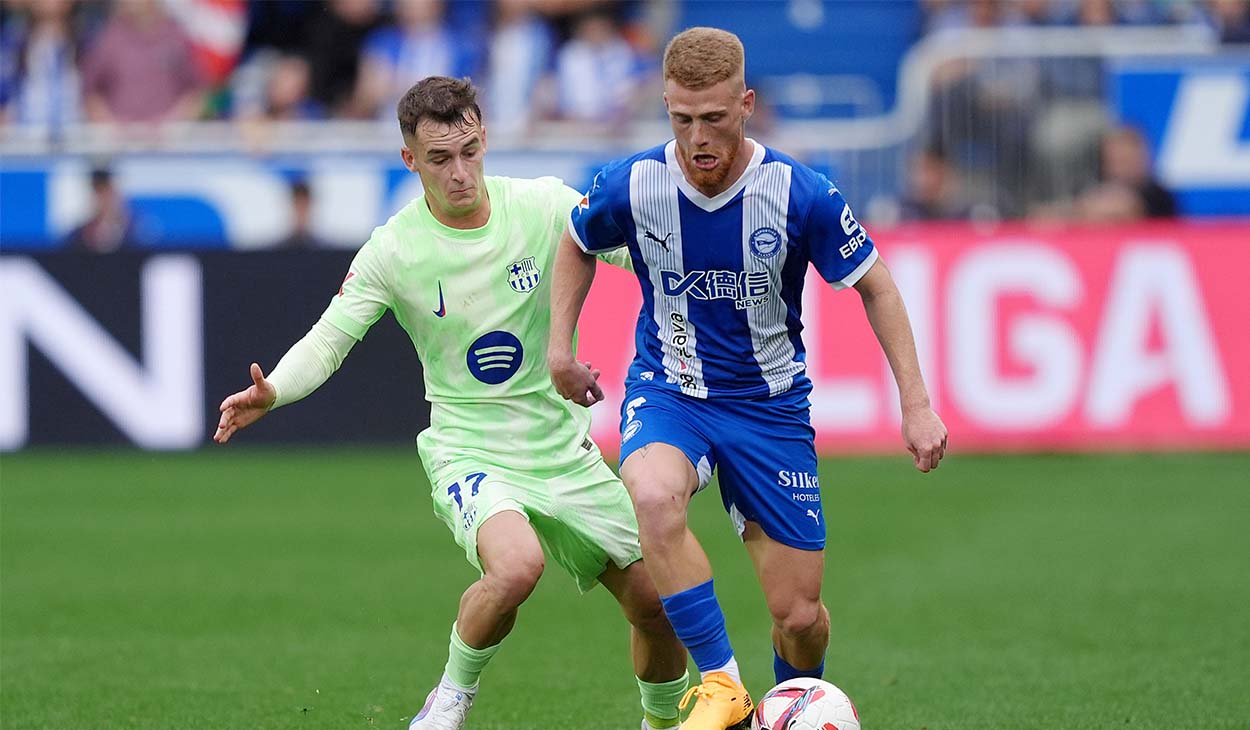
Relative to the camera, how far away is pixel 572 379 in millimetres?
5660

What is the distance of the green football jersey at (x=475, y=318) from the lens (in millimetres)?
6094

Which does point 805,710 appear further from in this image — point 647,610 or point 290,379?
point 290,379

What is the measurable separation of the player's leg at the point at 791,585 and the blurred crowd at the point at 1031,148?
9.28 metres

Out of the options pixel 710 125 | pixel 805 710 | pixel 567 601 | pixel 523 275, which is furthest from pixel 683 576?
pixel 567 601

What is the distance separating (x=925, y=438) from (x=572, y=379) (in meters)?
1.11

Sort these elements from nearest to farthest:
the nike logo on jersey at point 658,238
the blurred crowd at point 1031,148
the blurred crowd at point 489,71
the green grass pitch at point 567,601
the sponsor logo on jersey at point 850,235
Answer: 1. the sponsor logo on jersey at point 850,235
2. the nike logo on jersey at point 658,238
3. the green grass pitch at point 567,601
4. the blurred crowd at point 1031,148
5. the blurred crowd at point 489,71

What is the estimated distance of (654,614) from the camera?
20.0 feet

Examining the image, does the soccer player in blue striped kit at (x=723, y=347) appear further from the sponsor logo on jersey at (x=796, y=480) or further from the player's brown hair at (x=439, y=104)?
the player's brown hair at (x=439, y=104)

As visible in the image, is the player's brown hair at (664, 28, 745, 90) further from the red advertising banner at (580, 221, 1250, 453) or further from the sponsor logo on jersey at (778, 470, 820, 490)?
the red advertising banner at (580, 221, 1250, 453)

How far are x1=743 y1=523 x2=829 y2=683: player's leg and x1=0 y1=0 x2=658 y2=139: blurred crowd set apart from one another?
10.9 meters

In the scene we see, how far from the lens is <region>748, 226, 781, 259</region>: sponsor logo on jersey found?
5.69 metres

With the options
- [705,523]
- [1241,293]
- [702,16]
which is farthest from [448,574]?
[702,16]

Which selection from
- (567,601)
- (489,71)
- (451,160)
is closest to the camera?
(451,160)

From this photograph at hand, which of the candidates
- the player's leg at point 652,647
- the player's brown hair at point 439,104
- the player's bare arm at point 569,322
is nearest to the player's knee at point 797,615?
the player's leg at point 652,647
